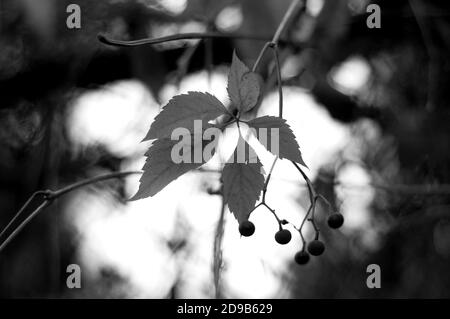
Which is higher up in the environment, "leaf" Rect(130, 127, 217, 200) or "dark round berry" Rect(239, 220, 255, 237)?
"leaf" Rect(130, 127, 217, 200)

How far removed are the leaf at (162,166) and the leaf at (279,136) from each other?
7 centimetres

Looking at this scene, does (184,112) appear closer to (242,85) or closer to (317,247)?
(242,85)

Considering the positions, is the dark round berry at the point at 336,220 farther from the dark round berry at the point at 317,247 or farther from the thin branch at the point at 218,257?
the thin branch at the point at 218,257

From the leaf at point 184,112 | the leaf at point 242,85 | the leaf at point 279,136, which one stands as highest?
the leaf at point 242,85

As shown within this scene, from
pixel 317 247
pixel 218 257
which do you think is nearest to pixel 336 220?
pixel 317 247

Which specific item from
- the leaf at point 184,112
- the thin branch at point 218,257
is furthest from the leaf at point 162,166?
the thin branch at point 218,257

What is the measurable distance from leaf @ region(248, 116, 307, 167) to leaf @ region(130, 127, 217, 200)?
0.21 feet

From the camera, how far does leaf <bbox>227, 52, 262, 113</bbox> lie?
62 cm

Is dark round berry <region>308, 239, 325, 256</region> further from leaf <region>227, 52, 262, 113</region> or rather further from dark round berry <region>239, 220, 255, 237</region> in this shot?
leaf <region>227, 52, 262, 113</region>

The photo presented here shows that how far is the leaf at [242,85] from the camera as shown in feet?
2.02

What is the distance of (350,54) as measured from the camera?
1650mm

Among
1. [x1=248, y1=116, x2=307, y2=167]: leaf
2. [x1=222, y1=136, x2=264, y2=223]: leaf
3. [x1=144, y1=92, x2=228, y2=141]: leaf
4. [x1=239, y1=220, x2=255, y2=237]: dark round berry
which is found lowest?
[x1=239, y1=220, x2=255, y2=237]: dark round berry

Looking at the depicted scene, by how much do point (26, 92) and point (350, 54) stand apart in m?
0.93

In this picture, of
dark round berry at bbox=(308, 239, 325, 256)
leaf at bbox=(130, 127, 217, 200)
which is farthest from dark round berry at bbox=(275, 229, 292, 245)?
leaf at bbox=(130, 127, 217, 200)
